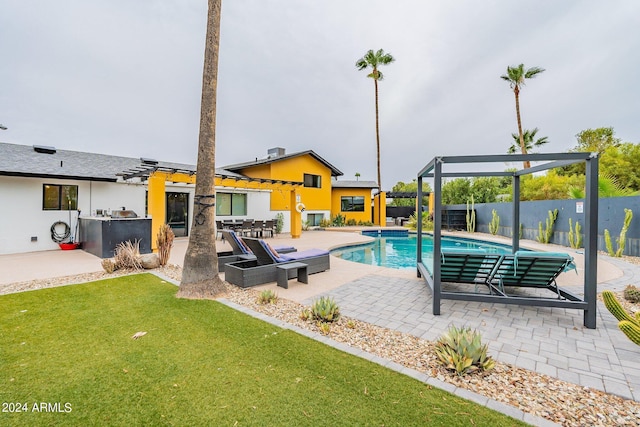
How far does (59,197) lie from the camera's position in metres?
11.2

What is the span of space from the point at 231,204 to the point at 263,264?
1161cm

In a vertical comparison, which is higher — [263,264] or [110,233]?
[110,233]

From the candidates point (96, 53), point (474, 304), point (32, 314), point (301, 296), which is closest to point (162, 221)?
point (32, 314)

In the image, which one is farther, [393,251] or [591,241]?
[393,251]

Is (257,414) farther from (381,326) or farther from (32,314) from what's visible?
(32,314)

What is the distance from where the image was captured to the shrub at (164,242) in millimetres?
7930

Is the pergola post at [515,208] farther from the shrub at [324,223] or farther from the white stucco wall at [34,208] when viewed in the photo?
the shrub at [324,223]

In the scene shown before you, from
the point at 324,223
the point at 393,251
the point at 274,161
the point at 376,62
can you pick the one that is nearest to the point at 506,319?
the point at 393,251

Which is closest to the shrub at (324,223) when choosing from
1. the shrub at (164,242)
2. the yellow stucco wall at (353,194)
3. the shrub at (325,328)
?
the yellow stucco wall at (353,194)

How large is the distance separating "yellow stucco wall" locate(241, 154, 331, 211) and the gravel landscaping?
14.3 meters

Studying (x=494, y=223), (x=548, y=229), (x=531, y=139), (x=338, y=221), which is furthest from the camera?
(x=531, y=139)

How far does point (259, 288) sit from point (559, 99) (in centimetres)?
2615

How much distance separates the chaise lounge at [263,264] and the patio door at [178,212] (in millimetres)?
10122

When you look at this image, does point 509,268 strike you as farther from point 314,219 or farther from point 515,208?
point 314,219
